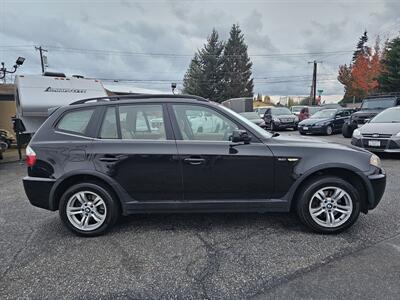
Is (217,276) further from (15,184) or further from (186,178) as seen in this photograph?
(15,184)

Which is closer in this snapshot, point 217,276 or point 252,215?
point 217,276

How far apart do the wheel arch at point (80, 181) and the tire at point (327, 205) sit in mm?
2214

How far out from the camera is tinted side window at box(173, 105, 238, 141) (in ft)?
11.4

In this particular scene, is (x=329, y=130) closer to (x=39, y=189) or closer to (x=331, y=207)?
(x=331, y=207)

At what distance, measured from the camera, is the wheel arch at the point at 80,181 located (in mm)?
3398

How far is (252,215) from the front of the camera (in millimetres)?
4027

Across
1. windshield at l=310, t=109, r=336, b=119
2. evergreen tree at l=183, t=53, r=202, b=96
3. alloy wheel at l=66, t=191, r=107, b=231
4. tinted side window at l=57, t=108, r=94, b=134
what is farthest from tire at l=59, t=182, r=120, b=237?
evergreen tree at l=183, t=53, r=202, b=96

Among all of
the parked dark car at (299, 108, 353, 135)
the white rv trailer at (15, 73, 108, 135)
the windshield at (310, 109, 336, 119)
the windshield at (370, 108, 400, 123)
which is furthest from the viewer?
the windshield at (310, 109, 336, 119)

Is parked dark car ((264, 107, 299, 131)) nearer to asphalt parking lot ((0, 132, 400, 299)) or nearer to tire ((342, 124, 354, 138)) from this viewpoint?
tire ((342, 124, 354, 138))

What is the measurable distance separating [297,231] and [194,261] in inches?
55.7

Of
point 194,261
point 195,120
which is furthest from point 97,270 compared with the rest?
point 195,120

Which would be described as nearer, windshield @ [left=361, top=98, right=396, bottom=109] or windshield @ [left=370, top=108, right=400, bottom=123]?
windshield @ [left=370, top=108, right=400, bottom=123]

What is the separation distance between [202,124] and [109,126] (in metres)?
1.16

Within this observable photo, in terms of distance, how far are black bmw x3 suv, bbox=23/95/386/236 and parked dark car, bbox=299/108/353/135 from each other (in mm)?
12236
